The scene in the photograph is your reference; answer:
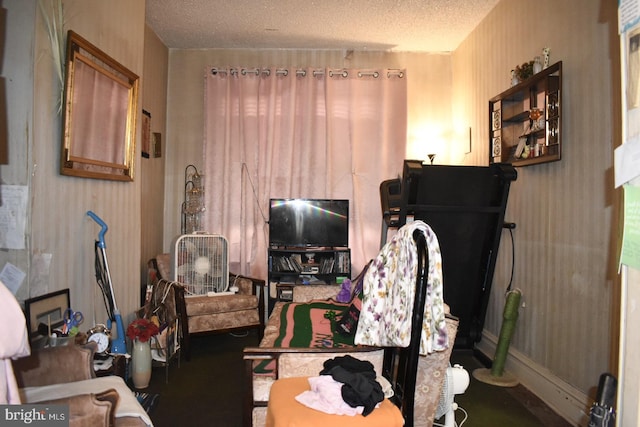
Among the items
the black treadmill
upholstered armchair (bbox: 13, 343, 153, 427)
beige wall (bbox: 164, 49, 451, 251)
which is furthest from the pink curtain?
upholstered armchair (bbox: 13, 343, 153, 427)

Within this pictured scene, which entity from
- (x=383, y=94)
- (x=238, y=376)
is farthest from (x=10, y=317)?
(x=383, y=94)

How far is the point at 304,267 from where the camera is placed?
4570 mm

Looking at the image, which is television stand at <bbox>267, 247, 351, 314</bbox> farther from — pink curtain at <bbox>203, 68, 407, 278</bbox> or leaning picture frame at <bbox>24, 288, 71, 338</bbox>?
leaning picture frame at <bbox>24, 288, 71, 338</bbox>

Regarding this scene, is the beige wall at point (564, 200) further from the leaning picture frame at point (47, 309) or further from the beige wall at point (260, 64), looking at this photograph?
the leaning picture frame at point (47, 309)

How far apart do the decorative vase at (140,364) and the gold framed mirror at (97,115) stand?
46.1 inches

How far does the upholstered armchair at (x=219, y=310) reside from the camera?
361 cm

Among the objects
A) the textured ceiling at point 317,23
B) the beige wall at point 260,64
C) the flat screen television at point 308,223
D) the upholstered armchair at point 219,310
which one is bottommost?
the upholstered armchair at point 219,310

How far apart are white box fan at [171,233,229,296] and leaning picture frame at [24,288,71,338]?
1.44 m

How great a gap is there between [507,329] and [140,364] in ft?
8.65

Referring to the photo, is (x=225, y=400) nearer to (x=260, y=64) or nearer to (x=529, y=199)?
(x=529, y=199)

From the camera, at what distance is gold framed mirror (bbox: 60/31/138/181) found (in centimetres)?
244

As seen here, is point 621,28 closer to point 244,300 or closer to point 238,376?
point 238,376

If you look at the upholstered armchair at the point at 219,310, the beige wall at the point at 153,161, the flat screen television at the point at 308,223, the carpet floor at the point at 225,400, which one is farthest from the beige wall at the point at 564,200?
the beige wall at the point at 153,161

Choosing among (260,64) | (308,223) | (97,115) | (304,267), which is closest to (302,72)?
(260,64)
